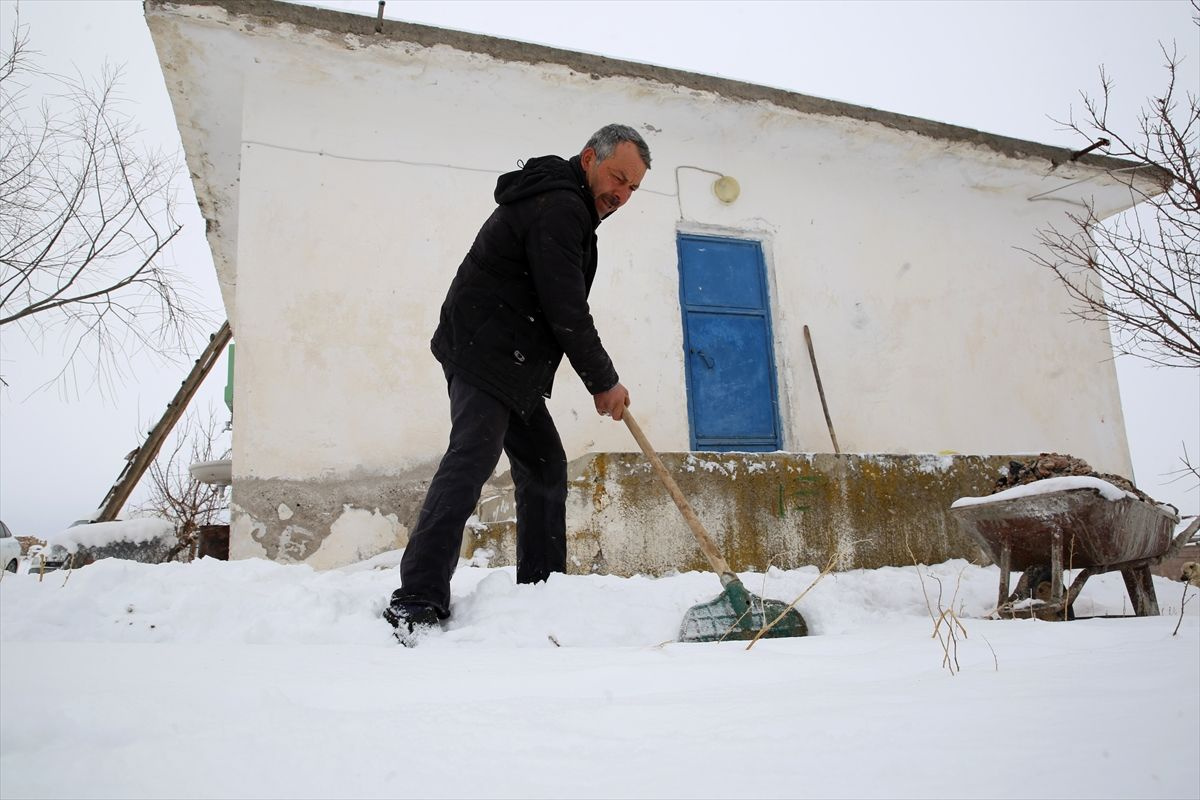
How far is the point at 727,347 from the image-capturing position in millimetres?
6672

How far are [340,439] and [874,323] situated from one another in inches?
182

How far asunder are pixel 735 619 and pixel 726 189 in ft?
16.7

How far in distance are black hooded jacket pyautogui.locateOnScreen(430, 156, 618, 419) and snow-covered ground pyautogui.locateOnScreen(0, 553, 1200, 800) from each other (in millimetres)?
954

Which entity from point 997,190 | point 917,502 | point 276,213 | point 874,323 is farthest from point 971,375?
point 276,213

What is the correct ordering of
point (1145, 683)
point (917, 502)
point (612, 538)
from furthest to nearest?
point (917, 502)
point (612, 538)
point (1145, 683)

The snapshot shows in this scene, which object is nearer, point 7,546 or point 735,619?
point 735,619

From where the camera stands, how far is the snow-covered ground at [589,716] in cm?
97

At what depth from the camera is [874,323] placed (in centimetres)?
710

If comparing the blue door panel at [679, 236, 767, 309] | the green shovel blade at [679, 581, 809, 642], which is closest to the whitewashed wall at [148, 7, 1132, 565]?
the blue door panel at [679, 236, 767, 309]

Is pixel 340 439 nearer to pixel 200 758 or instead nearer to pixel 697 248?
pixel 697 248

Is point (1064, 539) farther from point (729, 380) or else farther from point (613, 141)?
point (729, 380)

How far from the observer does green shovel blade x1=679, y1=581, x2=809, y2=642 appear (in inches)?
97.1

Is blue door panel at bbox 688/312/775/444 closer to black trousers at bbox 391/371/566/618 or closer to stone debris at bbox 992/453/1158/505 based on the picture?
stone debris at bbox 992/453/1158/505

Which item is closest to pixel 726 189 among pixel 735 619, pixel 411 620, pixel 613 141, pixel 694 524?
pixel 613 141
